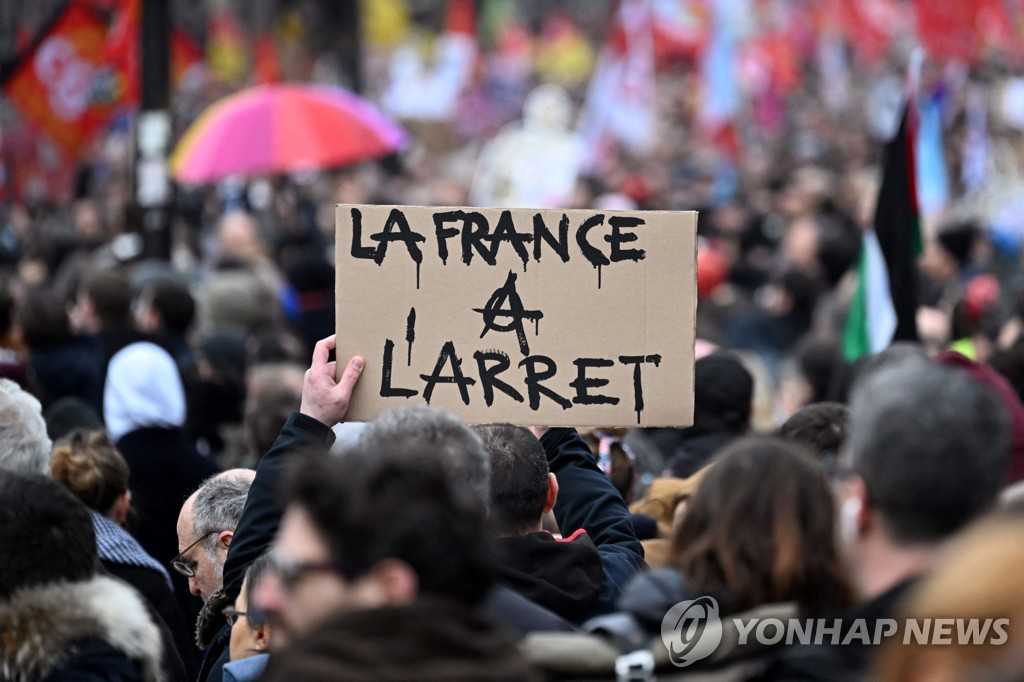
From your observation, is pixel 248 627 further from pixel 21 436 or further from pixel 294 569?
pixel 21 436

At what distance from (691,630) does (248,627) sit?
112 centimetres

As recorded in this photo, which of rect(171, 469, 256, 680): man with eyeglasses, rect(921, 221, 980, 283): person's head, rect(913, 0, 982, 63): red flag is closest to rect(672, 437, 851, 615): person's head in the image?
rect(171, 469, 256, 680): man with eyeglasses

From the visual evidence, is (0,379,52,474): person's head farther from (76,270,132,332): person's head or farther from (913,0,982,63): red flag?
(913,0,982,63): red flag

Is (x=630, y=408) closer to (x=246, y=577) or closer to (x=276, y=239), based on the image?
(x=246, y=577)

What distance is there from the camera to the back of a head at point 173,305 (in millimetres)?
7398

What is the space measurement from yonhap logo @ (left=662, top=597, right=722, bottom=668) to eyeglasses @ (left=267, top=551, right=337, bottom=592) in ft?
1.98

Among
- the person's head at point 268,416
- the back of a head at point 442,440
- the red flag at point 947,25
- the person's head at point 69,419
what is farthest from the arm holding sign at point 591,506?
the red flag at point 947,25

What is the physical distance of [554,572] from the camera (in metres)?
3.21

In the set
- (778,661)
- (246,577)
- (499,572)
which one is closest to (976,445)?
(778,661)

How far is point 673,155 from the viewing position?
27.4 m

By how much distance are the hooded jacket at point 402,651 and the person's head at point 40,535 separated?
94 centimetres

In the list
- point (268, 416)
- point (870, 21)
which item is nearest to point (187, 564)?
point (268, 416)

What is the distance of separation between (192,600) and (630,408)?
1.89m

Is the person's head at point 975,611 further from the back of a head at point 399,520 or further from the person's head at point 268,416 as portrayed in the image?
the person's head at point 268,416
